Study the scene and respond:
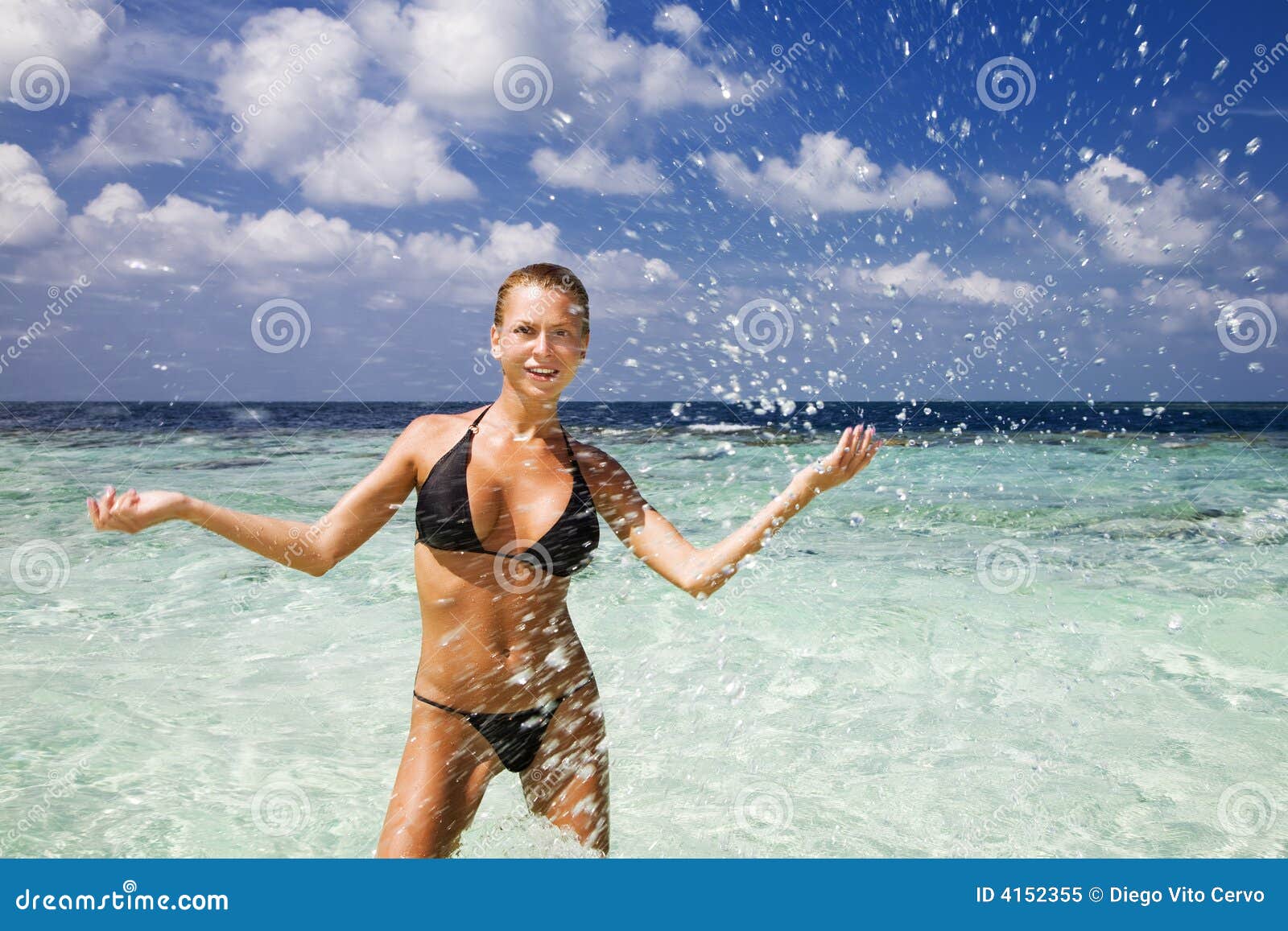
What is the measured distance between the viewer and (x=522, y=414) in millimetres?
2697

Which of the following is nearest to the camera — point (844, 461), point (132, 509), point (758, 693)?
point (132, 509)

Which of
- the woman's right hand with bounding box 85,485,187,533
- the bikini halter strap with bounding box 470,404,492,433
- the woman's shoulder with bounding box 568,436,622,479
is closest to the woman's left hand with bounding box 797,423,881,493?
the woman's shoulder with bounding box 568,436,622,479

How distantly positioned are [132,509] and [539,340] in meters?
1.21

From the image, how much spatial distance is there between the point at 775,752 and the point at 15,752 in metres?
4.23

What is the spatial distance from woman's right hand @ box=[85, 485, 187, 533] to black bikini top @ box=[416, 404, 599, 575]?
66 cm

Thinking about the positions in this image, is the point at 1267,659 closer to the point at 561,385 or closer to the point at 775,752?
the point at 775,752

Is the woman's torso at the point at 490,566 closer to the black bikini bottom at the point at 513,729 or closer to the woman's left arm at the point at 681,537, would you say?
the black bikini bottom at the point at 513,729

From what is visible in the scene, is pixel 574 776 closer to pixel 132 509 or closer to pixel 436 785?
pixel 436 785

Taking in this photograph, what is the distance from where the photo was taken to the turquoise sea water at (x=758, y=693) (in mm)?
4031

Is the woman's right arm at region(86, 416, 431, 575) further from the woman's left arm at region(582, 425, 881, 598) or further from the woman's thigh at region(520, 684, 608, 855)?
the woman's thigh at region(520, 684, 608, 855)

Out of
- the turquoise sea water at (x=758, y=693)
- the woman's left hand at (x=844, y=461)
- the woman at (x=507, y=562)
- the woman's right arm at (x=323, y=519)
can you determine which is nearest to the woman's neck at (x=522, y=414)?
the woman at (x=507, y=562)

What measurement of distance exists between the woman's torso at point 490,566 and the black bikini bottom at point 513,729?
2cm

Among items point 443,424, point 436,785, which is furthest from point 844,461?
point 436,785

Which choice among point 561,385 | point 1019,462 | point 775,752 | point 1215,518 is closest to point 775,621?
point 775,752
